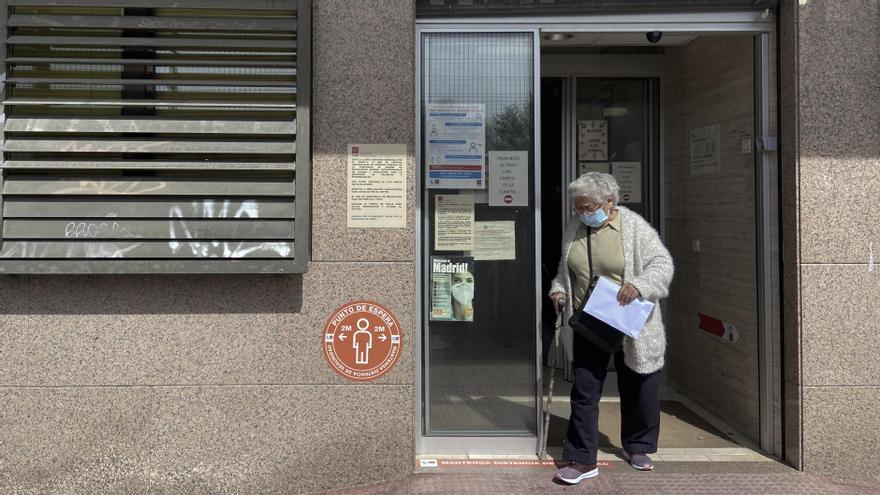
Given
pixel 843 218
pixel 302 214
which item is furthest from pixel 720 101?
pixel 302 214

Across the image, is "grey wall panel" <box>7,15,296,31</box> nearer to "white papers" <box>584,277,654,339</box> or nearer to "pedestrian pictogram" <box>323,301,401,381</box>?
"pedestrian pictogram" <box>323,301,401,381</box>

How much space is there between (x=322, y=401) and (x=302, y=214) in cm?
114

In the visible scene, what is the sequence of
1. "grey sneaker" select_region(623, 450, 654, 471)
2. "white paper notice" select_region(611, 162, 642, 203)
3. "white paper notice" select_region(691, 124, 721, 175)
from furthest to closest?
"white paper notice" select_region(611, 162, 642, 203) < "white paper notice" select_region(691, 124, 721, 175) < "grey sneaker" select_region(623, 450, 654, 471)

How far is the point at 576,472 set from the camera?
157 inches

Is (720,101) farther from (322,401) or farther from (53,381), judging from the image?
(53,381)

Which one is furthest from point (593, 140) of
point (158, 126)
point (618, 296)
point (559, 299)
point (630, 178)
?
point (158, 126)

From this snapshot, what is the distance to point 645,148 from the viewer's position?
624 cm

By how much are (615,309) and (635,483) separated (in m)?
1.09

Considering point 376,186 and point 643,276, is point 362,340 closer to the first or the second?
point 376,186

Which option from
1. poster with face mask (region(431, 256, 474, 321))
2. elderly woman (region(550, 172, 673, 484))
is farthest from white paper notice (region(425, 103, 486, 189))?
elderly woman (region(550, 172, 673, 484))

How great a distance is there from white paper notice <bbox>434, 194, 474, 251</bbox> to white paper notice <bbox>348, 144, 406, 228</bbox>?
35cm

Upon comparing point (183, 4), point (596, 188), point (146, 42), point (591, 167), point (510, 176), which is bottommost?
point (596, 188)

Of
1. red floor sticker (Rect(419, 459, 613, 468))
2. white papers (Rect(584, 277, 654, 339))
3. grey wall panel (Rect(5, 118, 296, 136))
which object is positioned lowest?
red floor sticker (Rect(419, 459, 613, 468))

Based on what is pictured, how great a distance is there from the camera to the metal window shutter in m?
3.97
